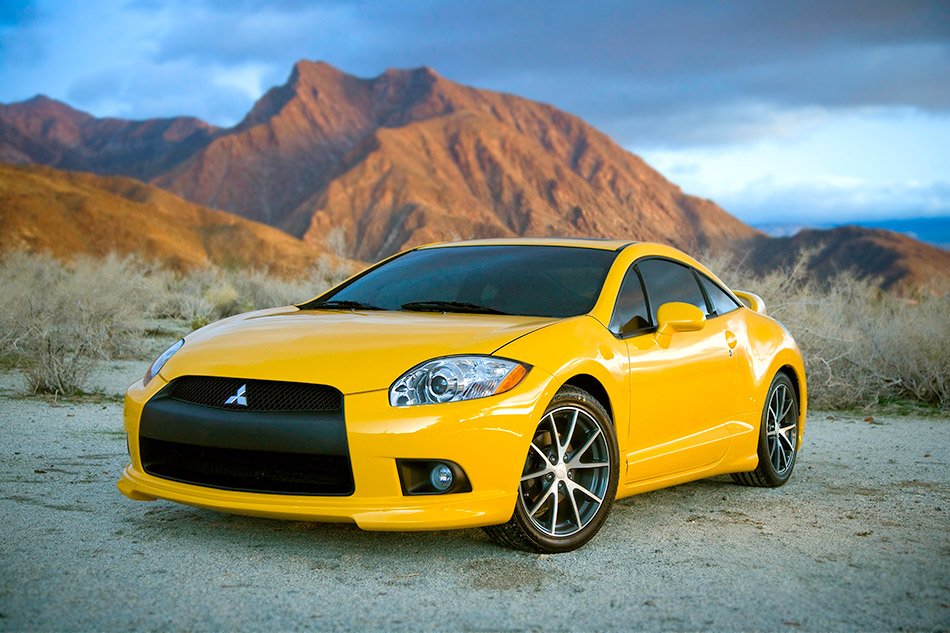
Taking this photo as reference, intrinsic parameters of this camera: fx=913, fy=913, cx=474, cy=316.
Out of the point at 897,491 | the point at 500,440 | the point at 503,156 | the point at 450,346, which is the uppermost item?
the point at 503,156

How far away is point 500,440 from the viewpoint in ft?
12.9

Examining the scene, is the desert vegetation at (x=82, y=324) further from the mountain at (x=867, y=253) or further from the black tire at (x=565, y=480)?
the mountain at (x=867, y=253)

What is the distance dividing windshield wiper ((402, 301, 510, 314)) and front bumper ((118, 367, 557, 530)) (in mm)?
966

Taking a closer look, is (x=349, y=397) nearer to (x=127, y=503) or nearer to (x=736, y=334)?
(x=127, y=503)

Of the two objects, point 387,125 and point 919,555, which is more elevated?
point 387,125

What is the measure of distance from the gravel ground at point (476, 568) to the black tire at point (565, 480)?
0.33 ft

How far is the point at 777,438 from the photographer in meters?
6.10

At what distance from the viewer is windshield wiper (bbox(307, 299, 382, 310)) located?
209 inches

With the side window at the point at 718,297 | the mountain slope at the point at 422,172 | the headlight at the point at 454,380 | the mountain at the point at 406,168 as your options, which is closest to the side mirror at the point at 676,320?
the side window at the point at 718,297

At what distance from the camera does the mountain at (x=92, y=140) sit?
119 metres

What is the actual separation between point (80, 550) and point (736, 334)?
3.90m

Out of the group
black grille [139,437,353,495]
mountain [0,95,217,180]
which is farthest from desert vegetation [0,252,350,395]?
mountain [0,95,217,180]

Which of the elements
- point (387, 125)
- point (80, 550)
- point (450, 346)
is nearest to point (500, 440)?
point (450, 346)

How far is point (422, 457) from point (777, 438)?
3.20 metres
